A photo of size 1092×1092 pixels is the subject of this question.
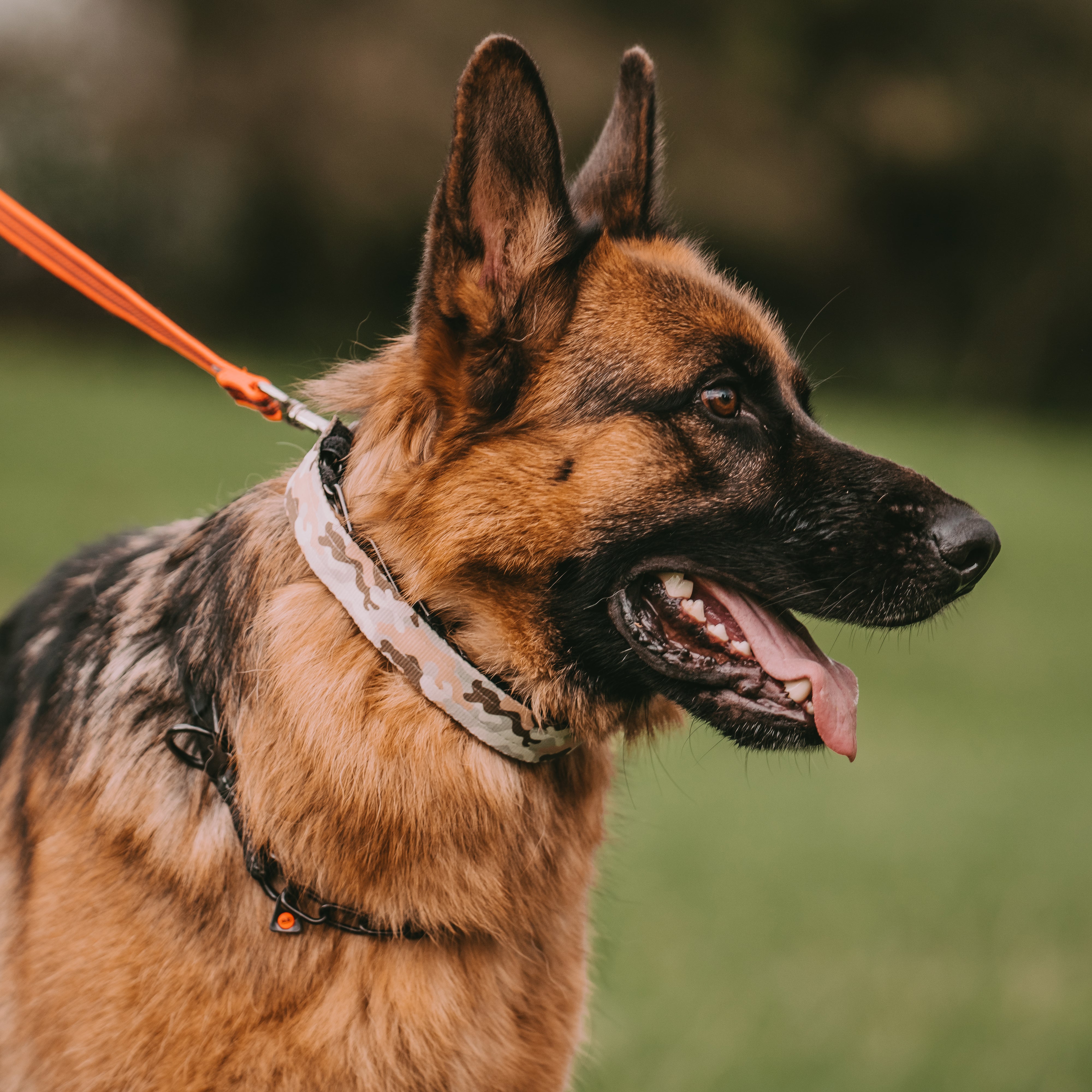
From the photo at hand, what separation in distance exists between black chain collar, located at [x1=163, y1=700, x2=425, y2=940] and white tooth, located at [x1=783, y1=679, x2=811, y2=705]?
1.00 meters

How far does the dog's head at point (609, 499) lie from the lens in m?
2.38

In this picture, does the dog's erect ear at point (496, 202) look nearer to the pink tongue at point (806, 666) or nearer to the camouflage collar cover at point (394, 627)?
the camouflage collar cover at point (394, 627)

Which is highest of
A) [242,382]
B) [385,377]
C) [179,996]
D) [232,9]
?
[385,377]

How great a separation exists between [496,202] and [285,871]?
156 centimetres

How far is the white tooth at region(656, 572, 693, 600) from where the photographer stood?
2514 millimetres

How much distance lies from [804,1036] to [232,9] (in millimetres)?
29388

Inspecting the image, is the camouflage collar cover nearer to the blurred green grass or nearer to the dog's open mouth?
the dog's open mouth

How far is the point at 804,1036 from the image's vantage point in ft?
14.9

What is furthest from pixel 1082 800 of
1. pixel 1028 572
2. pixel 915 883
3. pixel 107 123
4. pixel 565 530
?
pixel 107 123

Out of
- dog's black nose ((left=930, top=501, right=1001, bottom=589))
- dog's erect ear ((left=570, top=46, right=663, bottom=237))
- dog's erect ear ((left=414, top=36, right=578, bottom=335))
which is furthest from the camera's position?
dog's erect ear ((left=570, top=46, right=663, bottom=237))

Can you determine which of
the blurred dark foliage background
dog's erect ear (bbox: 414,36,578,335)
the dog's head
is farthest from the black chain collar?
the blurred dark foliage background

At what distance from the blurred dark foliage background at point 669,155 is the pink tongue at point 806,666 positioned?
71.1 ft

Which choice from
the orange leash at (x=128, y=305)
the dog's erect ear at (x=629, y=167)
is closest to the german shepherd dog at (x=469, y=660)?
the orange leash at (x=128, y=305)

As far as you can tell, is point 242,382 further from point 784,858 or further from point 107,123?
point 107,123
